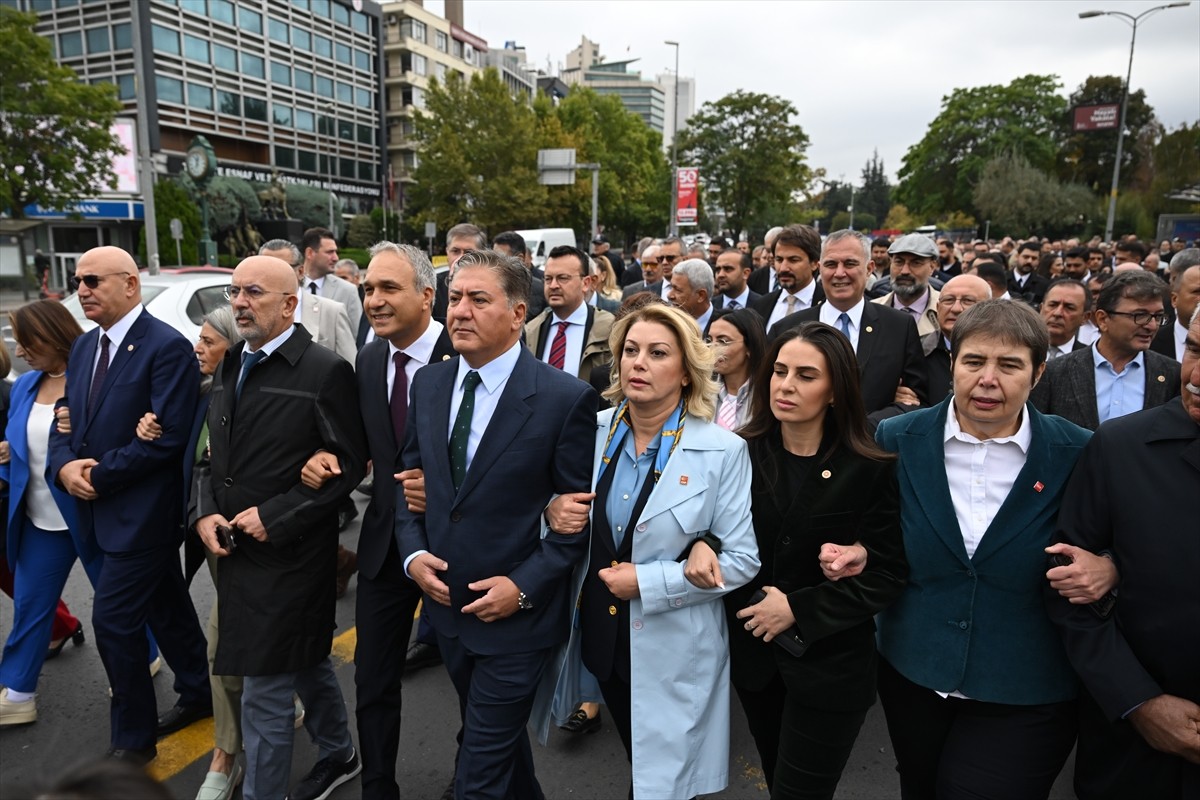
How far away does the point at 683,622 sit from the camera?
2.40 metres

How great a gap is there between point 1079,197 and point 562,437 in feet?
164

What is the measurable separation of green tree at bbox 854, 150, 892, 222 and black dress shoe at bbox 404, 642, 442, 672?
11373cm

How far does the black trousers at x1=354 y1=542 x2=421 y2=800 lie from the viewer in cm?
285

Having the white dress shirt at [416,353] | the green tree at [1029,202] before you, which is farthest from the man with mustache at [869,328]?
the green tree at [1029,202]

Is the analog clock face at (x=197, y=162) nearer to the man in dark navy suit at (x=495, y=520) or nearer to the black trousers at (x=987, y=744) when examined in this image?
the man in dark navy suit at (x=495, y=520)

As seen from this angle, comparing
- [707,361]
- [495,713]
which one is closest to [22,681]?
[495,713]

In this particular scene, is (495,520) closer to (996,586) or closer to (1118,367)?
(996,586)

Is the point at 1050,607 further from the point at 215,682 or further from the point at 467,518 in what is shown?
the point at 215,682

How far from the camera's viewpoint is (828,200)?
113125 millimetres

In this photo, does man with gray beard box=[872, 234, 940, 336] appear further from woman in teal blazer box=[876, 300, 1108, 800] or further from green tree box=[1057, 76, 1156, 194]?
green tree box=[1057, 76, 1156, 194]

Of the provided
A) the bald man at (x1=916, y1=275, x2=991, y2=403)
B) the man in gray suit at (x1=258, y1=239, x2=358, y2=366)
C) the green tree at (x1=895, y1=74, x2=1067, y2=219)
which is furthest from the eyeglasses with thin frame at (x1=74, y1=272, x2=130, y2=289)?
the green tree at (x1=895, y1=74, x2=1067, y2=219)

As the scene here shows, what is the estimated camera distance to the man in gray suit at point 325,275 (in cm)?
716

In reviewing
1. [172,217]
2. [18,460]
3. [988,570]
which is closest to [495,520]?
[988,570]

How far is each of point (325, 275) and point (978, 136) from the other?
205 ft
